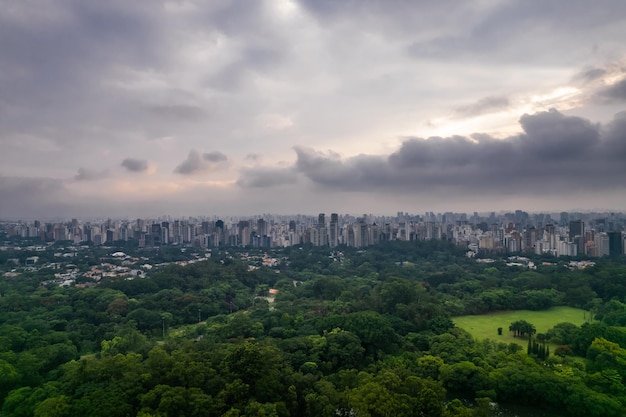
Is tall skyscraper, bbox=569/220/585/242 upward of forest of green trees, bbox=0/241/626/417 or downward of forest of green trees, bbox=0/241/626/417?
upward

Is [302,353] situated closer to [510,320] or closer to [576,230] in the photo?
[510,320]

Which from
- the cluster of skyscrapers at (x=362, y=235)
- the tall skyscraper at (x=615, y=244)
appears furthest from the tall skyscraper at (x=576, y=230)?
the tall skyscraper at (x=615, y=244)

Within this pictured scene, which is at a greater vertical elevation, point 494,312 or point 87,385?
point 87,385

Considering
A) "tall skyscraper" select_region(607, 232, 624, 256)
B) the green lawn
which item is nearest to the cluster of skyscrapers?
"tall skyscraper" select_region(607, 232, 624, 256)

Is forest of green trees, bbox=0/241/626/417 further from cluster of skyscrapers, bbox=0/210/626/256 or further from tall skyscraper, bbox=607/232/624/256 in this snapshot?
cluster of skyscrapers, bbox=0/210/626/256

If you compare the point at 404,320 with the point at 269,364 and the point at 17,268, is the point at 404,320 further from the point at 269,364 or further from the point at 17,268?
the point at 17,268

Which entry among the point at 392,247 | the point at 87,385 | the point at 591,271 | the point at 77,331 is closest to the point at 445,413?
the point at 87,385

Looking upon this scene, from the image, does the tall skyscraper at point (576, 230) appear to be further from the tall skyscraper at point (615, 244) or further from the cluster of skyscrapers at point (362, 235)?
the tall skyscraper at point (615, 244)
